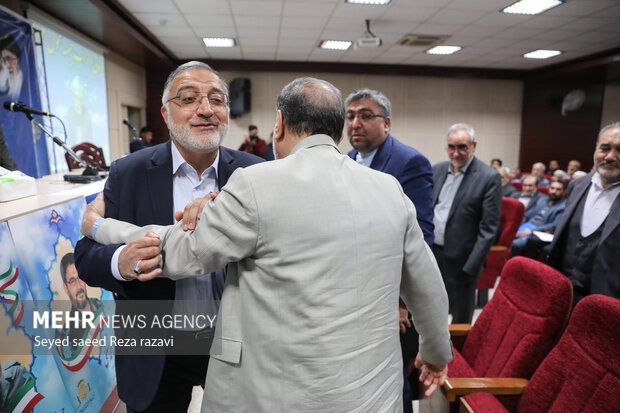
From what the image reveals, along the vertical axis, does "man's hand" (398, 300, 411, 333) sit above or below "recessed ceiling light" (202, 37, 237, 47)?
below

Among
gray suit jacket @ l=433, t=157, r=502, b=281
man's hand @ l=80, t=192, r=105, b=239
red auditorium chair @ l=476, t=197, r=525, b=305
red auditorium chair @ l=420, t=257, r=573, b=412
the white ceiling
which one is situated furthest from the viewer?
the white ceiling

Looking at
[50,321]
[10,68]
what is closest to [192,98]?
[50,321]

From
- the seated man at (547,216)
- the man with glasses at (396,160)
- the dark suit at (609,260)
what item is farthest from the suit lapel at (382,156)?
the seated man at (547,216)

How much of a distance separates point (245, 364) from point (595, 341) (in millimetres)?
1224

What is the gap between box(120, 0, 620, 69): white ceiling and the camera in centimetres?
504

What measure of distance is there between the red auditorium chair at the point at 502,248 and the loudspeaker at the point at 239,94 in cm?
629

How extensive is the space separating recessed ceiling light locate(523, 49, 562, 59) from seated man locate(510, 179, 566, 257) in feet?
12.5

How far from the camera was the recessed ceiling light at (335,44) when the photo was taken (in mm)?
6828

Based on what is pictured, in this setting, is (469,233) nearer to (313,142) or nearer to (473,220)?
(473,220)

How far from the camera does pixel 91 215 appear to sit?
48.1 inches

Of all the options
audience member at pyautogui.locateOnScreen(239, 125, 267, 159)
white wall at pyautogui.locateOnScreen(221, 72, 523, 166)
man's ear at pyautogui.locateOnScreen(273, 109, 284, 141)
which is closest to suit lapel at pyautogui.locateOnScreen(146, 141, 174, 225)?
man's ear at pyautogui.locateOnScreen(273, 109, 284, 141)

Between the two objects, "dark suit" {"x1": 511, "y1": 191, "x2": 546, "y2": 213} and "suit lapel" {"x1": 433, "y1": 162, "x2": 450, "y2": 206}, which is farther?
"dark suit" {"x1": 511, "y1": 191, "x2": 546, "y2": 213}

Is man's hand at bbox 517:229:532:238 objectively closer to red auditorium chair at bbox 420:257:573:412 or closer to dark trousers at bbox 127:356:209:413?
red auditorium chair at bbox 420:257:573:412

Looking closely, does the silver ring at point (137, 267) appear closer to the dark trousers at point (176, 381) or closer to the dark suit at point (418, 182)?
the dark trousers at point (176, 381)
